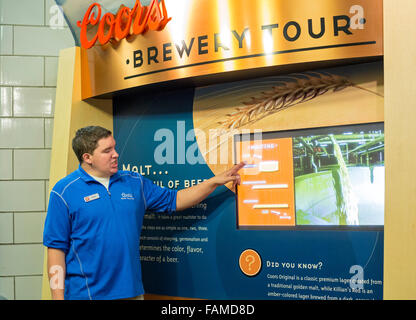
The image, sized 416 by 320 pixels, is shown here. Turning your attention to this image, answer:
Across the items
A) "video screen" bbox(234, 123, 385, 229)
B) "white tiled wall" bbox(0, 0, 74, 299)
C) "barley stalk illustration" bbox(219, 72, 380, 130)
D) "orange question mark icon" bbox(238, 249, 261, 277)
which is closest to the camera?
"video screen" bbox(234, 123, 385, 229)

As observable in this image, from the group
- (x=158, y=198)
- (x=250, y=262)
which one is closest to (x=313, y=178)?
(x=250, y=262)

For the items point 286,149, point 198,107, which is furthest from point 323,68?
point 198,107

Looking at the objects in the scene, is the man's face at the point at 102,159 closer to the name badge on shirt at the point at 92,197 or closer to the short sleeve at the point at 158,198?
the name badge on shirt at the point at 92,197

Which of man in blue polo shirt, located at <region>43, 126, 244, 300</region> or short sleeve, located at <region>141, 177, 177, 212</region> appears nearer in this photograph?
man in blue polo shirt, located at <region>43, 126, 244, 300</region>

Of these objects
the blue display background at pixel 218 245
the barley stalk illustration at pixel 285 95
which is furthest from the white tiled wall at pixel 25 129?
the barley stalk illustration at pixel 285 95

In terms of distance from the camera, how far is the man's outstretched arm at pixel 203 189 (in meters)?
2.94

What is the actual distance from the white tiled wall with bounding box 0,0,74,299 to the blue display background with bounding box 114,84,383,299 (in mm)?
707

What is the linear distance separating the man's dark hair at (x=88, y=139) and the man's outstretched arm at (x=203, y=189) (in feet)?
1.84

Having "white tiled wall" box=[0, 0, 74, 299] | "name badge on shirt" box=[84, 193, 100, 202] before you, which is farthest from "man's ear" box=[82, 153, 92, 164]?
"white tiled wall" box=[0, 0, 74, 299]

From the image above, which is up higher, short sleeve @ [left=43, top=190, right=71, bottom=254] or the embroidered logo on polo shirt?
the embroidered logo on polo shirt

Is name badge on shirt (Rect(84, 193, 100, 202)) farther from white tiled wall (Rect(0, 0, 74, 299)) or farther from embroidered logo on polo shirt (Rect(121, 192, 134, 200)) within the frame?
white tiled wall (Rect(0, 0, 74, 299))

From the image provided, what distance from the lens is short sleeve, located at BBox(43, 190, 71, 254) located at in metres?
2.65

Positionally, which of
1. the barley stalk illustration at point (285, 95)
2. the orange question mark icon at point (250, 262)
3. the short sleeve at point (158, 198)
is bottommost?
the orange question mark icon at point (250, 262)

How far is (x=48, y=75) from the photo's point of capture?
12.6ft
